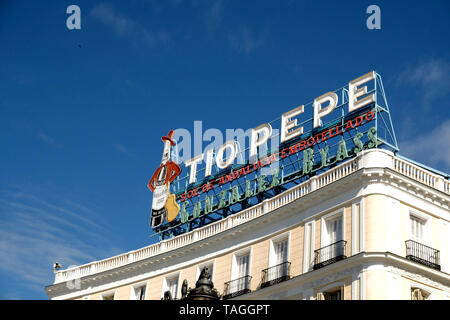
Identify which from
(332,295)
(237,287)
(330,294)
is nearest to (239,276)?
(237,287)

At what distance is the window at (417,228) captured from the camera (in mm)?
39875

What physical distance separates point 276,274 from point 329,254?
13.7ft

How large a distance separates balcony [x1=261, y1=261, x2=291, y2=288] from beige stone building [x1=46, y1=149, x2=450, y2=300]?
6cm

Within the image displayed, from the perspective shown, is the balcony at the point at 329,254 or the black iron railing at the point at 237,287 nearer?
the balcony at the point at 329,254

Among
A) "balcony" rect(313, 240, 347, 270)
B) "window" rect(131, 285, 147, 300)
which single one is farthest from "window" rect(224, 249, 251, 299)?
"window" rect(131, 285, 147, 300)

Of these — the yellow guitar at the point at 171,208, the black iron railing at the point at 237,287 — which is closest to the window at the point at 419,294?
the black iron railing at the point at 237,287

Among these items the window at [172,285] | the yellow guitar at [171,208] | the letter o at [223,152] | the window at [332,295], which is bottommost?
the window at [332,295]

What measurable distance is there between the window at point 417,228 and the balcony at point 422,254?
676mm

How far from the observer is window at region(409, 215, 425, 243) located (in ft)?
131

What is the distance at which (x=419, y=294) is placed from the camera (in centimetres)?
3803

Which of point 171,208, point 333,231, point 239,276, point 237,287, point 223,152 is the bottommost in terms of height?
point 237,287

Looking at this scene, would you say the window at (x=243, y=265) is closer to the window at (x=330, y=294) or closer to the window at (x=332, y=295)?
the window at (x=330, y=294)

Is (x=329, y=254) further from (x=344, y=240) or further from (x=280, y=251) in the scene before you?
(x=280, y=251)
